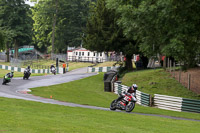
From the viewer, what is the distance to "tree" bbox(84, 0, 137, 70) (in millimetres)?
45219

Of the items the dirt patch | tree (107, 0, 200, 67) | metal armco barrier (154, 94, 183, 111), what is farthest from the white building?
metal armco barrier (154, 94, 183, 111)

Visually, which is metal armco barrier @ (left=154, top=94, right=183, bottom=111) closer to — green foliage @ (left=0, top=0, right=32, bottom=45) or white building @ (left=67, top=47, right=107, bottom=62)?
white building @ (left=67, top=47, right=107, bottom=62)

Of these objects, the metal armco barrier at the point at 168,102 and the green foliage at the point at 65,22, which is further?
the green foliage at the point at 65,22

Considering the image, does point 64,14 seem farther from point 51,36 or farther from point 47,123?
point 47,123

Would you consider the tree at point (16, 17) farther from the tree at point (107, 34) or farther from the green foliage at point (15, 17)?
Result: the tree at point (107, 34)

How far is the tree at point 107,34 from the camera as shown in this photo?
45219mm

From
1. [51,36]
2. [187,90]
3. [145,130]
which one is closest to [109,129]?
[145,130]

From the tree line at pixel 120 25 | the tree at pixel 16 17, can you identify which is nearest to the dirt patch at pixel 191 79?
the tree line at pixel 120 25

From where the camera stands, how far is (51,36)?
101 metres

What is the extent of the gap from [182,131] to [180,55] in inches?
485

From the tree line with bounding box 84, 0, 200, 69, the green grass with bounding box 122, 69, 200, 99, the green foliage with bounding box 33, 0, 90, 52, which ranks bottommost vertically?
the green grass with bounding box 122, 69, 200, 99

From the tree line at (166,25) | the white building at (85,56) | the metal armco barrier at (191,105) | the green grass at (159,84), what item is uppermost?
the tree line at (166,25)

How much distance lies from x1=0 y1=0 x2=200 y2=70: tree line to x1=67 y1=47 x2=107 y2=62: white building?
273 inches

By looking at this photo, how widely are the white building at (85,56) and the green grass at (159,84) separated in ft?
127
